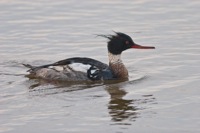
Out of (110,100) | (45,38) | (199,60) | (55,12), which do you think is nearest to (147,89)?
(110,100)

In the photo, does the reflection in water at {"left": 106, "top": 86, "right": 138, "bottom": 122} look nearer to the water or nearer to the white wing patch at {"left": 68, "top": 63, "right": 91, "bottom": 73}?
the water

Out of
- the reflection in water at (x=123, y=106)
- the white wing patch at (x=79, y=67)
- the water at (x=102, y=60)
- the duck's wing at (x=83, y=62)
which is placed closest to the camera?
the water at (x=102, y=60)

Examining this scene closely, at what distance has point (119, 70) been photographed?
1551 centimetres

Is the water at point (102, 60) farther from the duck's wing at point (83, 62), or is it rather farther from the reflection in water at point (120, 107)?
the duck's wing at point (83, 62)

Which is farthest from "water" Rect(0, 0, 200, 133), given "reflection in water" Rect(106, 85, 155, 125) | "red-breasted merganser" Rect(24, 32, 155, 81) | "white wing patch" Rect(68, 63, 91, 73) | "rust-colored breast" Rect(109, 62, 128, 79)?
"white wing patch" Rect(68, 63, 91, 73)

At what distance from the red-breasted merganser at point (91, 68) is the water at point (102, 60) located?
32 cm

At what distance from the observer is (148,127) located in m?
11.3

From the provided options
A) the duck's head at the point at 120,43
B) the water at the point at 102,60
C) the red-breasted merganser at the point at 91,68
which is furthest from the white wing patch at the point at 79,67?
the duck's head at the point at 120,43

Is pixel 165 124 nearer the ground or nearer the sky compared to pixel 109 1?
nearer the ground

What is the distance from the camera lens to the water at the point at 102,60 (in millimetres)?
11703

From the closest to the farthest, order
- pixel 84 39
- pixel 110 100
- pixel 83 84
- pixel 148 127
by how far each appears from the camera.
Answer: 1. pixel 148 127
2. pixel 110 100
3. pixel 83 84
4. pixel 84 39

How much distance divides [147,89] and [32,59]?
3532 millimetres

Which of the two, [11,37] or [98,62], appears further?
[11,37]

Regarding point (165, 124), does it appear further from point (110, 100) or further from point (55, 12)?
point (55, 12)
